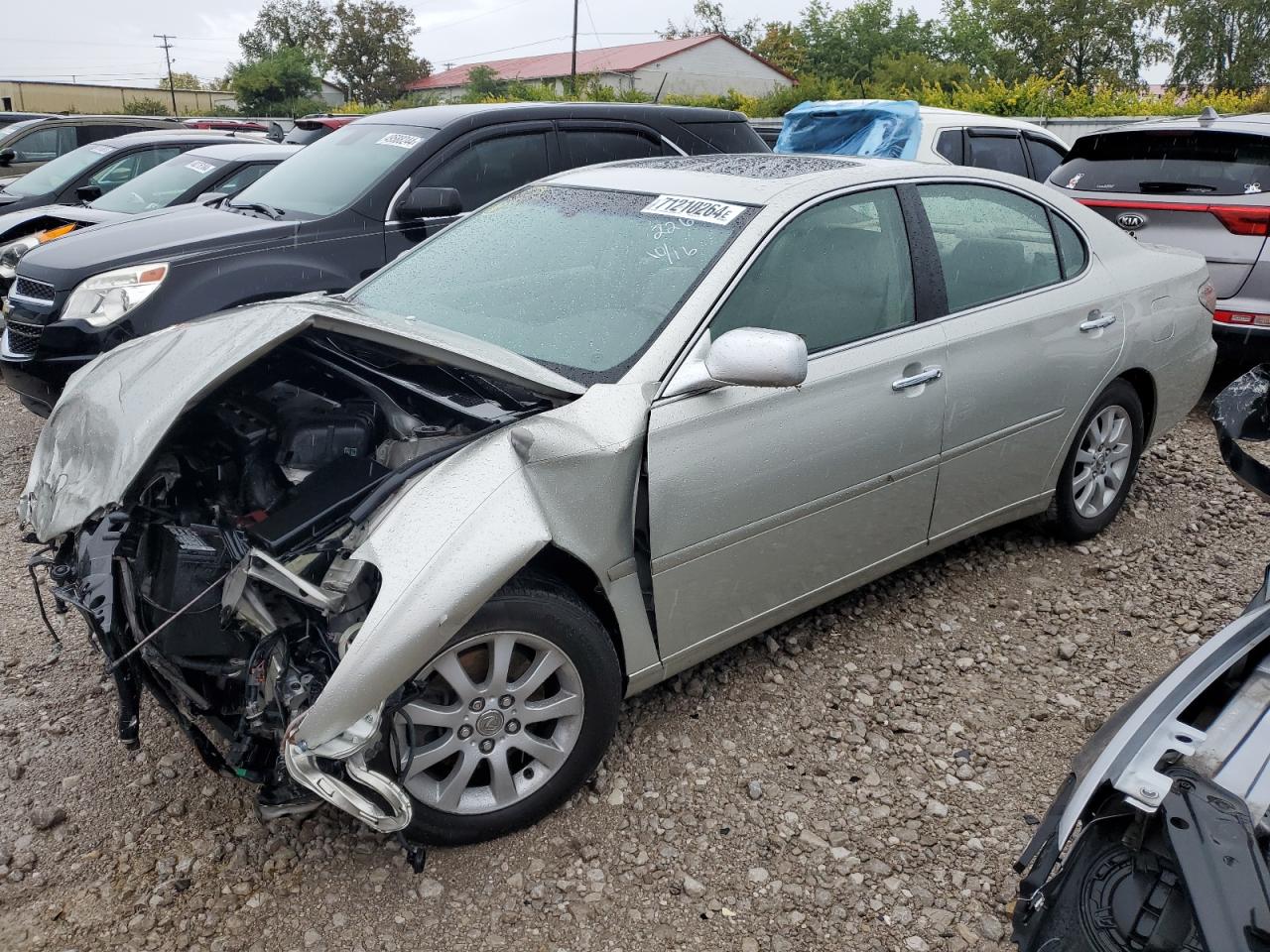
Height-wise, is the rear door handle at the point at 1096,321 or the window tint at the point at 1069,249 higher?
the window tint at the point at 1069,249

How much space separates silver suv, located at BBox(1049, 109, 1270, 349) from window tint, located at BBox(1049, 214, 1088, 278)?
2.26m

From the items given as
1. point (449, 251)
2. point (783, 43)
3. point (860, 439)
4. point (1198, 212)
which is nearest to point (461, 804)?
point (860, 439)

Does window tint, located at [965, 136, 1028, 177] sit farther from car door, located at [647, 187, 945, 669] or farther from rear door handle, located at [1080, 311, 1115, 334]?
car door, located at [647, 187, 945, 669]

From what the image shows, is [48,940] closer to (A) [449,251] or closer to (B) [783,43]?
(A) [449,251]

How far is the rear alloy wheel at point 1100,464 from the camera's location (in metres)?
4.14

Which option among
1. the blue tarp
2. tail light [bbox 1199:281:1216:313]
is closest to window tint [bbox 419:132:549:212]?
the blue tarp

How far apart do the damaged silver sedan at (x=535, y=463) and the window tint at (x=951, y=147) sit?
4.51m

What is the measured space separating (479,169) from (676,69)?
54.7 metres

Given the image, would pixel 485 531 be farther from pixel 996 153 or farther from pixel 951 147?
pixel 996 153

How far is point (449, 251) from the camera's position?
3645 mm

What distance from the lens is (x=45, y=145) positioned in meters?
13.0

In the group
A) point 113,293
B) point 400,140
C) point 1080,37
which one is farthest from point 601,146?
point 1080,37

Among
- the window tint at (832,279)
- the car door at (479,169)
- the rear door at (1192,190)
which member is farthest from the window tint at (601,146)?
the window tint at (832,279)

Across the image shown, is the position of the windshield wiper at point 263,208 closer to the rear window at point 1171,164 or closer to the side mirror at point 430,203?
the side mirror at point 430,203
